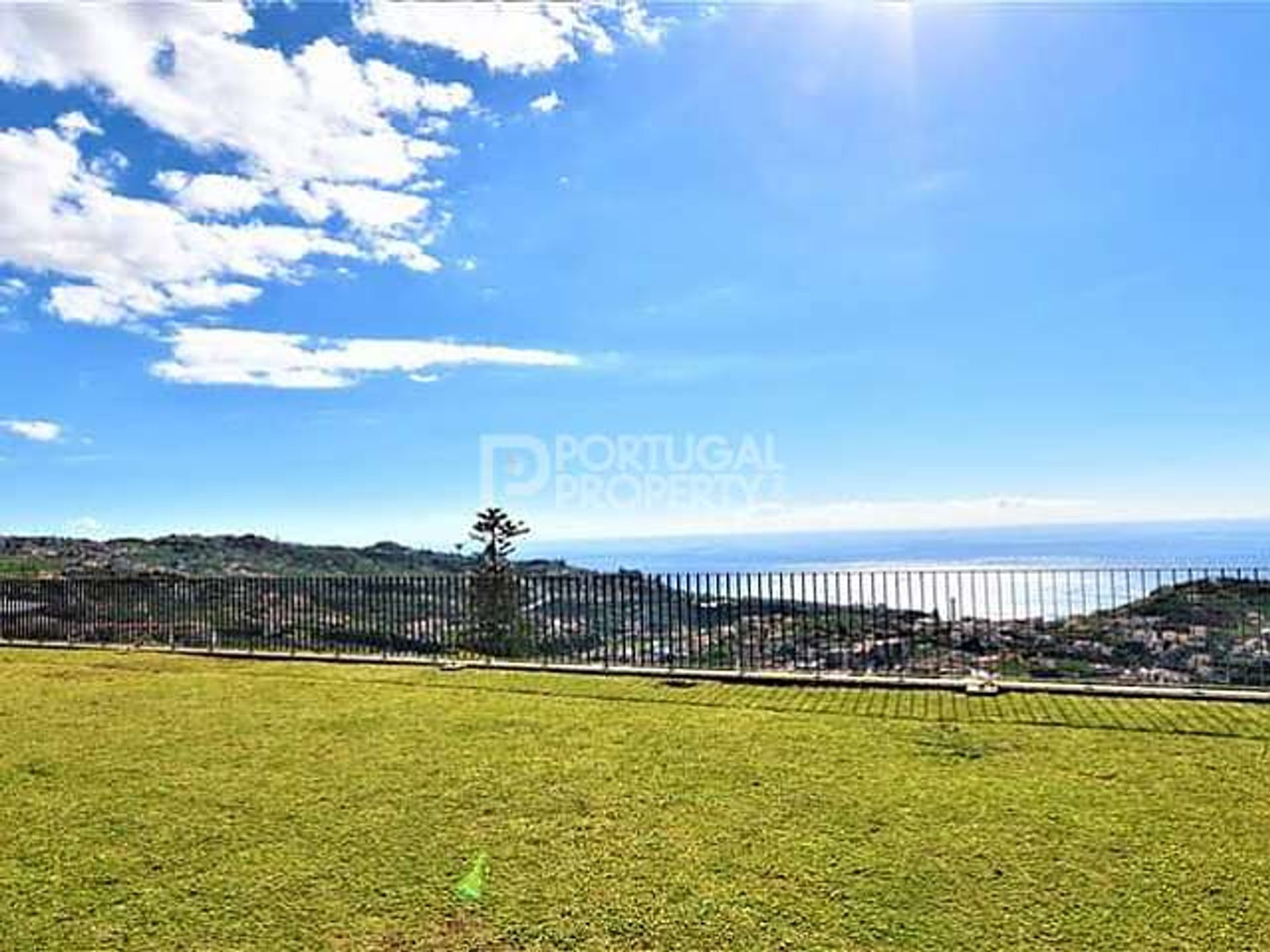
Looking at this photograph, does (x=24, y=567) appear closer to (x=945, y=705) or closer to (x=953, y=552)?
(x=945, y=705)

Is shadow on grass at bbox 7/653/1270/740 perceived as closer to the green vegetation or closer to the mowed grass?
the mowed grass

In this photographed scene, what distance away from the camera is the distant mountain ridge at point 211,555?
814 inches

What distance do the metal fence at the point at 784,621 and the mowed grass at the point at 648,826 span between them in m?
0.95

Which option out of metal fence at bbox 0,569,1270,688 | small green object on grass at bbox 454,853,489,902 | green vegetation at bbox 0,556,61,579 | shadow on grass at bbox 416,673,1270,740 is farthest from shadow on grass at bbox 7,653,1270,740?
green vegetation at bbox 0,556,61,579

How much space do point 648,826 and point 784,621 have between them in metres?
4.79

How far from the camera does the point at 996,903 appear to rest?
3.36 metres

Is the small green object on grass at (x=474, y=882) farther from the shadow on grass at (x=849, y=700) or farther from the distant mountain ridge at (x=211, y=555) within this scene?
the distant mountain ridge at (x=211, y=555)

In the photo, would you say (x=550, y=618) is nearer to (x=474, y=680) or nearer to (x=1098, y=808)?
(x=474, y=680)

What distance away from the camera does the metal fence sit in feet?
25.0

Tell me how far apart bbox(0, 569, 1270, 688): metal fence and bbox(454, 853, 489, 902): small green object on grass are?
16.2 ft

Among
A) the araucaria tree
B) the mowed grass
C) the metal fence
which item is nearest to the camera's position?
the mowed grass

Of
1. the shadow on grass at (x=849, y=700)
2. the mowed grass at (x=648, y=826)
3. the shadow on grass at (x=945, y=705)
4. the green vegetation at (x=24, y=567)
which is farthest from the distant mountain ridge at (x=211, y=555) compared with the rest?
the mowed grass at (x=648, y=826)

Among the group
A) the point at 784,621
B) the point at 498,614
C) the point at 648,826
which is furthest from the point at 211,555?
the point at 648,826

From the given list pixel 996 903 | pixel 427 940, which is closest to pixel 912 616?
pixel 996 903
